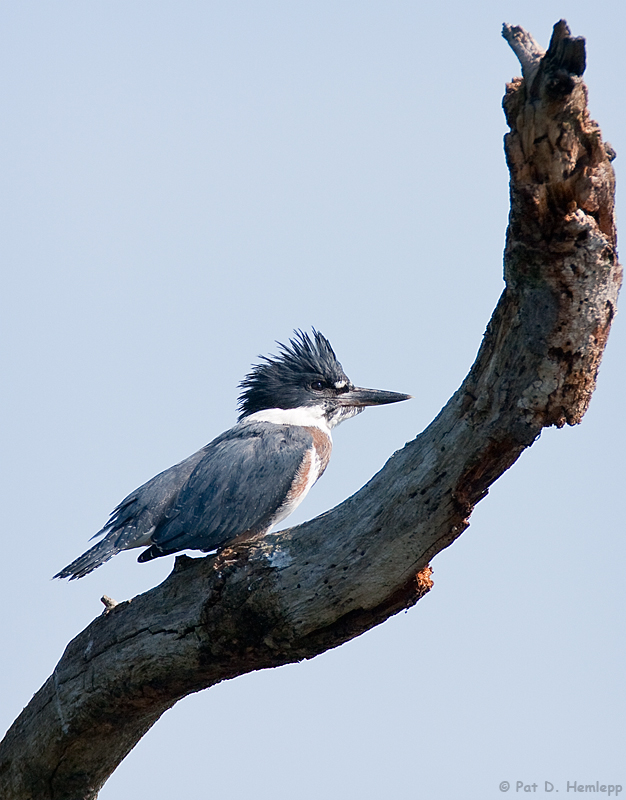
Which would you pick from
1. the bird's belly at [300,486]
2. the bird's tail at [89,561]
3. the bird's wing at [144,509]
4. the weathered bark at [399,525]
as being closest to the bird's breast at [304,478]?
the bird's belly at [300,486]

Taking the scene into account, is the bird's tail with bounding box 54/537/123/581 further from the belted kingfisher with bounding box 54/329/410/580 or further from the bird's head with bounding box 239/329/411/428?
the bird's head with bounding box 239/329/411/428

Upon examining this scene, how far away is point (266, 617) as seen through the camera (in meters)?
3.26

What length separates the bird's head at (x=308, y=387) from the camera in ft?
17.1

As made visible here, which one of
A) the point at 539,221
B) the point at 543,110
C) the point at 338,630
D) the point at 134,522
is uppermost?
the point at 134,522

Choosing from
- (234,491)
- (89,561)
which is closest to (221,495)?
(234,491)

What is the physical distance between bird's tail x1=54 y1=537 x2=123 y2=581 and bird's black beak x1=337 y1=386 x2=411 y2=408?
1728 millimetres

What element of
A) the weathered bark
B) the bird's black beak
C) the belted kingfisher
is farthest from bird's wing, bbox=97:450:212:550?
the bird's black beak

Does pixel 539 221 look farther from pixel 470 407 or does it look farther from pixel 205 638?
pixel 205 638

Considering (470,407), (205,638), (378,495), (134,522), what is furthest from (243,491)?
(470,407)

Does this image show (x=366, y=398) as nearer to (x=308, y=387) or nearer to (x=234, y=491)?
(x=308, y=387)

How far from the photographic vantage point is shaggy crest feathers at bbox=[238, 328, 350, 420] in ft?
17.2

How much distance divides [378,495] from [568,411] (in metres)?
0.75

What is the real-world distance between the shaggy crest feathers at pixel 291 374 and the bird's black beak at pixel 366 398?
0.09m

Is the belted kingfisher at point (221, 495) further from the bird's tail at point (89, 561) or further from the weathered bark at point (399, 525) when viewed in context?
the weathered bark at point (399, 525)
